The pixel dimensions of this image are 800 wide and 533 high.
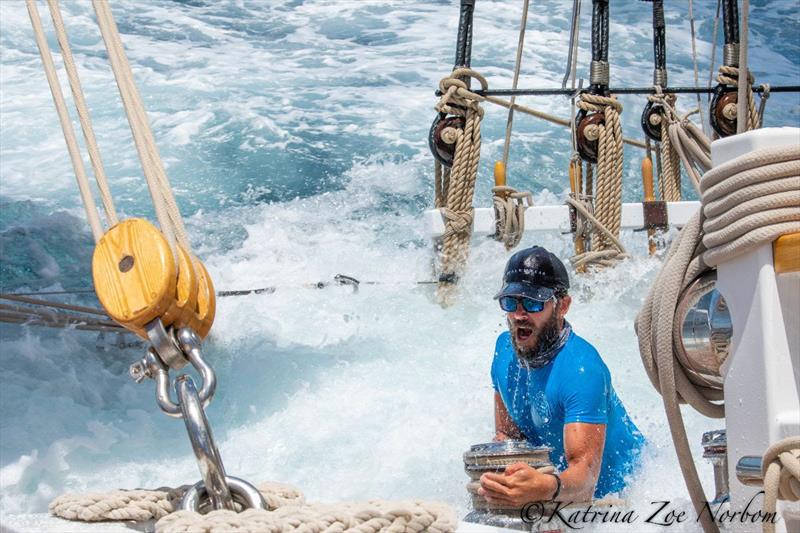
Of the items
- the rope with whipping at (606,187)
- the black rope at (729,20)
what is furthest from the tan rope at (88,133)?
the black rope at (729,20)

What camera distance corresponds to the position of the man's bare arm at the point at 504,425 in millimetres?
3303

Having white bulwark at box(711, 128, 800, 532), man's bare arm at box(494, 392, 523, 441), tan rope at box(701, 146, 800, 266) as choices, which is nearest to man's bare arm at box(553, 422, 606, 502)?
man's bare arm at box(494, 392, 523, 441)

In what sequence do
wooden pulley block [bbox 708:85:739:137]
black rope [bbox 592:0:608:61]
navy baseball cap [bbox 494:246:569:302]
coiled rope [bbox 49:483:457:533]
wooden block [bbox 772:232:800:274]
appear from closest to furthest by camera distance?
coiled rope [bbox 49:483:457:533], wooden block [bbox 772:232:800:274], navy baseball cap [bbox 494:246:569:302], black rope [bbox 592:0:608:61], wooden pulley block [bbox 708:85:739:137]

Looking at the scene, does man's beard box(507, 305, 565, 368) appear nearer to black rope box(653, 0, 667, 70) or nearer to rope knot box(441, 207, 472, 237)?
rope knot box(441, 207, 472, 237)

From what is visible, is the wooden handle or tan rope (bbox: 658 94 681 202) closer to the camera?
the wooden handle

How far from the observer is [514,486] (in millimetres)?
2559

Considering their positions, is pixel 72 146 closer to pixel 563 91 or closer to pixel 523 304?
pixel 523 304

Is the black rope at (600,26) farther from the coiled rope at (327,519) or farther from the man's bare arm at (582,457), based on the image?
the coiled rope at (327,519)

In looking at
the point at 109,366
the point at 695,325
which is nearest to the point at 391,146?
the point at 109,366

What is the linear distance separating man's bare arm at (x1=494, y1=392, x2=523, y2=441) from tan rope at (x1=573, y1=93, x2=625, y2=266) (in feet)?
7.84

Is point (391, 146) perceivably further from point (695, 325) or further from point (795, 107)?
point (695, 325)

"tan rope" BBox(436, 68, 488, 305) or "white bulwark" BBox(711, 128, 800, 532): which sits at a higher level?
"white bulwark" BBox(711, 128, 800, 532)

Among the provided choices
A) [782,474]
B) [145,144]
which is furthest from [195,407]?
[782,474]

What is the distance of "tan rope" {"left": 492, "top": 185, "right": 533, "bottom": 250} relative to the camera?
5.55 meters
